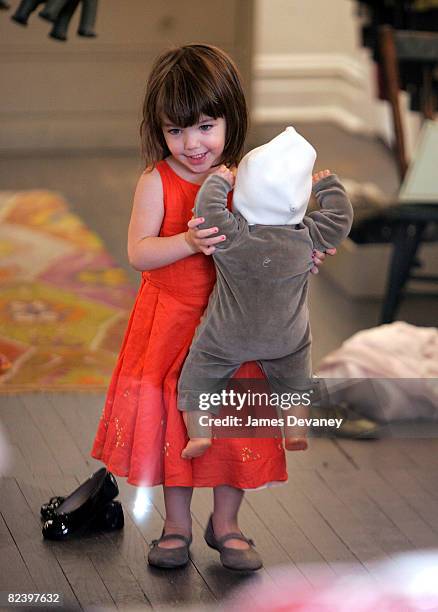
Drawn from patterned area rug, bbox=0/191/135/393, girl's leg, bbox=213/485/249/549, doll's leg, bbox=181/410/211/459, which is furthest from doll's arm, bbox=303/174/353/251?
patterned area rug, bbox=0/191/135/393

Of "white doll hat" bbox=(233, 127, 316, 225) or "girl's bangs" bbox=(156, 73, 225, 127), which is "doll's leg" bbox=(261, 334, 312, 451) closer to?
"white doll hat" bbox=(233, 127, 316, 225)

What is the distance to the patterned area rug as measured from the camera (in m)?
2.17

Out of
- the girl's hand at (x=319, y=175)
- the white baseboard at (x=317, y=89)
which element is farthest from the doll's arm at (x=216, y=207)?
the white baseboard at (x=317, y=89)

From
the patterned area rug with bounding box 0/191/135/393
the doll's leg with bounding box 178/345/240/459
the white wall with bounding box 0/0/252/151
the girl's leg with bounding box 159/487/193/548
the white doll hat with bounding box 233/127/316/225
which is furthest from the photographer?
the patterned area rug with bounding box 0/191/135/393

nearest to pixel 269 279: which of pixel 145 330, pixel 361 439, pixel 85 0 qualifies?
pixel 145 330

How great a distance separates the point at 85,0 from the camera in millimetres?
1437

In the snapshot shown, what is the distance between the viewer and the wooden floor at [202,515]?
1.43 meters

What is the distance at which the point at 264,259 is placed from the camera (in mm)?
1255

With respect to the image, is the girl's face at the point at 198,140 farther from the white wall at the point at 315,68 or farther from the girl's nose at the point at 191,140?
the white wall at the point at 315,68

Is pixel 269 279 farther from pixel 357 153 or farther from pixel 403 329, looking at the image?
pixel 357 153

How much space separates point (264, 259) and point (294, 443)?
0.28 metres

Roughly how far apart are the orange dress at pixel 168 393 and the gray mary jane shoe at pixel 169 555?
0.31 ft

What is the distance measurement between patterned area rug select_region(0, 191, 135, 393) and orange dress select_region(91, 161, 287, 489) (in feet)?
1.76

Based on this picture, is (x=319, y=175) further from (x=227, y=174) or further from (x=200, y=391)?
(x=200, y=391)
